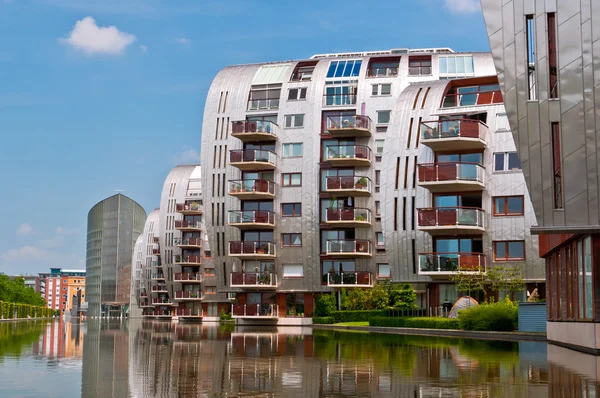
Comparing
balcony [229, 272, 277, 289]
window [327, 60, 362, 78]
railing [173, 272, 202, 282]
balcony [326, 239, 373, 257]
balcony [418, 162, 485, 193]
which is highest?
window [327, 60, 362, 78]

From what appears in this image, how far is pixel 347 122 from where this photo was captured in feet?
212

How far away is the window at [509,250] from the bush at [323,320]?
1498 cm

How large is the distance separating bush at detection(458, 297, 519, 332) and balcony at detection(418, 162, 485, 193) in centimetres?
1247

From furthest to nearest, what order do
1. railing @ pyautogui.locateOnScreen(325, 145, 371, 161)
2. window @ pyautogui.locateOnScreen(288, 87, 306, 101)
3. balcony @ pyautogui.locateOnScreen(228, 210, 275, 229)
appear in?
window @ pyautogui.locateOnScreen(288, 87, 306, 101) → balcony @ pyautogui.locateOnScreen(228, 210, 275, 229) → railing @ pyautogui.locateOnScreen(325, 145, 371, 161)

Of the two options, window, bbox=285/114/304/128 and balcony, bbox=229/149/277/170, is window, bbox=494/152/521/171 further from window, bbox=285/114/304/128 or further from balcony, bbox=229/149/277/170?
balcony, bbox=229/149/277/170

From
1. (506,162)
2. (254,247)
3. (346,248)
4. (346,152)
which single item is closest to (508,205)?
(506,162)

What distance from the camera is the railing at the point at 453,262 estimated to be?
169 ft

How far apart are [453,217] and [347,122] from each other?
16.0m

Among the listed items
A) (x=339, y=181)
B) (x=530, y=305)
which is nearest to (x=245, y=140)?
(x=339, y=181)

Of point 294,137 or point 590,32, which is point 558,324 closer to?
point 590,32

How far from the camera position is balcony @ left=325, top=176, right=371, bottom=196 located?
64.5 meters

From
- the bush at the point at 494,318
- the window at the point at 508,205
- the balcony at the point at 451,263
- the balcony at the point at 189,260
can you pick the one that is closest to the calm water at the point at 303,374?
the bush at the point at 494,318

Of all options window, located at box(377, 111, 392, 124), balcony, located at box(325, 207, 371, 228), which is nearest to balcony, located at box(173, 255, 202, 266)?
balcony, located at box(325, 207, 371, 228)

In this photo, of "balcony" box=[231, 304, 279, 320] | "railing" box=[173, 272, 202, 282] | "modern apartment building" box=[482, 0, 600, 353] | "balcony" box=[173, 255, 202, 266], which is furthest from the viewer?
"balcony" box=[173, 255, 202, 266]
